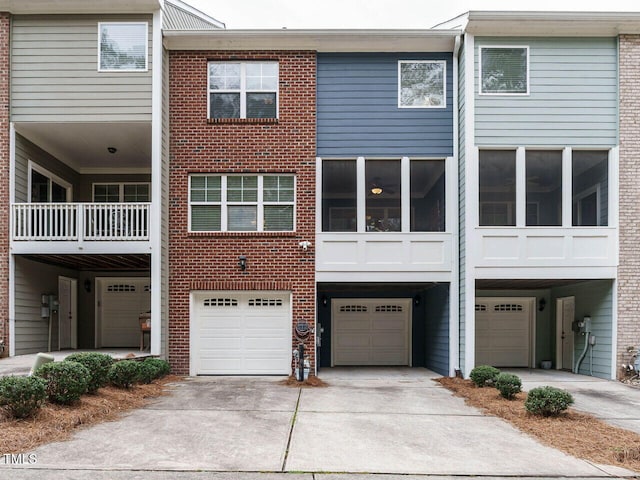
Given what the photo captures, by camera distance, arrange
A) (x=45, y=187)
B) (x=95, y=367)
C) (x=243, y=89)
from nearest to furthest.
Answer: (x=95, y=367), (x=243, y=89), (x=45, y=187)

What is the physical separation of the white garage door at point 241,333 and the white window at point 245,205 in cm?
145

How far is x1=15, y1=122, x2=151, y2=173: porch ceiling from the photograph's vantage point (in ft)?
34.3

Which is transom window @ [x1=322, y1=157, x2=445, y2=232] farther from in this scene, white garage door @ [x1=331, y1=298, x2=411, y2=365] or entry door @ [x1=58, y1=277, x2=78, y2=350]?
entry door @ [x1=58, y1=277, x2=78, y2=350]

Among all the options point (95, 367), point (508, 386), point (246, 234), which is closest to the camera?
point (95, 367)

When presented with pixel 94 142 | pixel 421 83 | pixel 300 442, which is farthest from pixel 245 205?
pixel 300 442

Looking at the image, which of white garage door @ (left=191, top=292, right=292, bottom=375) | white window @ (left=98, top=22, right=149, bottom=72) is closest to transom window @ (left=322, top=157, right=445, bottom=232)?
white garage door @ (left=191, top=292, right=292, bottom=375)

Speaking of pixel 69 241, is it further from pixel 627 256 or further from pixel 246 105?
pixel 627 256

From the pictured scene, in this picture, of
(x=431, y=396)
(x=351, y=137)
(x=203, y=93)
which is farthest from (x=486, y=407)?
(x=203, y=93)

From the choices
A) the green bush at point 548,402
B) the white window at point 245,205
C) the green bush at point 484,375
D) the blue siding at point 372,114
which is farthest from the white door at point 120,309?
the green bush at point 548,402

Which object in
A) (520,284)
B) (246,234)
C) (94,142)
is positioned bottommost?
(520,284)

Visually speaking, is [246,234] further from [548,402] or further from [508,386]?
[548,402]

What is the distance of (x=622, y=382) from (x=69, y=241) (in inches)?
449

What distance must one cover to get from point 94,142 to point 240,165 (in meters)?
3.42

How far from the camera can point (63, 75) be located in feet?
33.8
